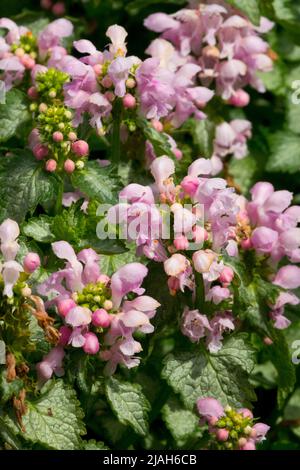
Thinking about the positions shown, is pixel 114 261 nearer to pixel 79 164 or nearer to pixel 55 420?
pixel 79 164

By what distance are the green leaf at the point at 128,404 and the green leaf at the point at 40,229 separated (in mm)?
341

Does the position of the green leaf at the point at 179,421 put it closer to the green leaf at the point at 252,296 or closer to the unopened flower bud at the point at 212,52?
the green leaf at the point at 252,296

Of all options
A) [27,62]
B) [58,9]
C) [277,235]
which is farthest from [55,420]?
[58,9]

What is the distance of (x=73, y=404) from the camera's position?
1945 millimetres

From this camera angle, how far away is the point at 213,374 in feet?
6.84

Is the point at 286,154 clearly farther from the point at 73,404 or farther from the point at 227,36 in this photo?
the point at 73,404

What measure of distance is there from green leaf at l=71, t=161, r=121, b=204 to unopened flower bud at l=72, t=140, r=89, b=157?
5 cm

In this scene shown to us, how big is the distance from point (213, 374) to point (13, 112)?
2.74 ft

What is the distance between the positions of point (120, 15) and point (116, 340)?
1.59 meters

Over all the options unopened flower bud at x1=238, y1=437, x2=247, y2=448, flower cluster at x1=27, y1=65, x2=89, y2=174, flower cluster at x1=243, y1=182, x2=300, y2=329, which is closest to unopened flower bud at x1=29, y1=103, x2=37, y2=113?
flower cluster at x1=27, y1=65, x2=89, y2=174

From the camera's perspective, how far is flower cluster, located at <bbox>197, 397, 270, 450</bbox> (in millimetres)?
2012

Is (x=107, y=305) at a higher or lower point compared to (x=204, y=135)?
higher

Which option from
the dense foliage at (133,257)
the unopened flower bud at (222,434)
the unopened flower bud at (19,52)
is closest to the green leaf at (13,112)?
the dense foliage at (133,257)

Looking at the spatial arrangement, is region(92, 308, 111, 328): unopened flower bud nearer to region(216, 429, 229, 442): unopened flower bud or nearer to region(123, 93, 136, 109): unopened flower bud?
region(216, 429, 229, 442): unopened flower bud
